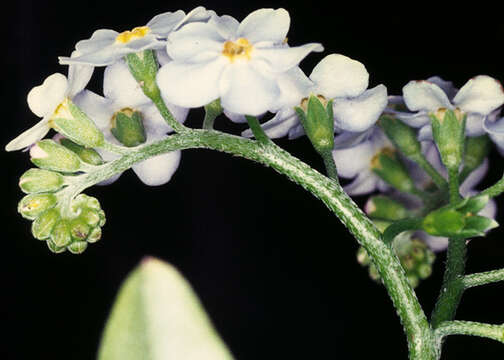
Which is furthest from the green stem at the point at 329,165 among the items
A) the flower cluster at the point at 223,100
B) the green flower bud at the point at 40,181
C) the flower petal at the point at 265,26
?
the green flower bud at the point at 40,181

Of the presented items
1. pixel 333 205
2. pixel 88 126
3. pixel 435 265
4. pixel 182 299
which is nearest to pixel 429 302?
pixel 435 265

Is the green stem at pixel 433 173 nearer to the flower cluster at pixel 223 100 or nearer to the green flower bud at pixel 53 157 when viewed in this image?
the flower cluster at pixel 223 100

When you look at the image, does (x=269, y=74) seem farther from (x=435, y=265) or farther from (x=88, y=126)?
(x=435, y=265)

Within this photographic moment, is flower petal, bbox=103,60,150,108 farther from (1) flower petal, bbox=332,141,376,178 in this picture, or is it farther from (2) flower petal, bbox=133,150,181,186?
(1) flower petal, bbox=332,141,376,178

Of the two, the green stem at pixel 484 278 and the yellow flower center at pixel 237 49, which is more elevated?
the yellow flower center at pixel 237 49

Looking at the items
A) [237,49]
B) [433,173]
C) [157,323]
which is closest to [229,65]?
[237,49]
